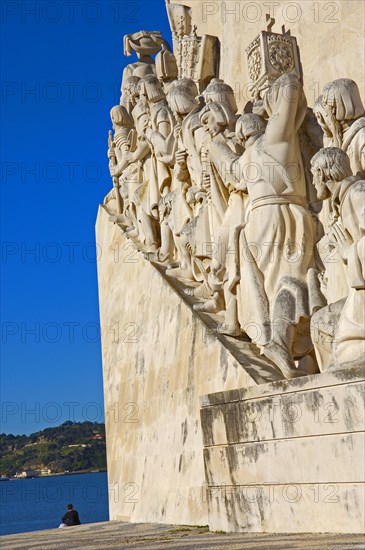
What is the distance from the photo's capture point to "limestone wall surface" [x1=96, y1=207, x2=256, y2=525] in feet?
22.5

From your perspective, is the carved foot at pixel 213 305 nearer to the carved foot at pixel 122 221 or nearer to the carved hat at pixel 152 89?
the carved hat at pixel 152 89

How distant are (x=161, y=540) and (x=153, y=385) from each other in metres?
2.58

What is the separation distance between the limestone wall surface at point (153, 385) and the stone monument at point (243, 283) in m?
0.03

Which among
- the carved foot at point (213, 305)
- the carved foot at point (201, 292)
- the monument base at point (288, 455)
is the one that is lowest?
the monument base at point (288, 455)

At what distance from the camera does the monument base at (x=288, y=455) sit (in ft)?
15.2

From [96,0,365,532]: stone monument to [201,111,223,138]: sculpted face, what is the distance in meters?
0.02

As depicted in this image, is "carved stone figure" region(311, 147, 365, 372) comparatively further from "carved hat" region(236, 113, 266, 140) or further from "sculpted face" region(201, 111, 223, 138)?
"sculpted face" region(201, 111, 223, 138)

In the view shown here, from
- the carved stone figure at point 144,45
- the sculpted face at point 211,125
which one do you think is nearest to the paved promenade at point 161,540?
the sculpted face at point 211,125

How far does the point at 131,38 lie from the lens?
38.1ft

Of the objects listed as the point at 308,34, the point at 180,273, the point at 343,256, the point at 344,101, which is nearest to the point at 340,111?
the point at 344,101

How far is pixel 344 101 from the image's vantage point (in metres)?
5.95

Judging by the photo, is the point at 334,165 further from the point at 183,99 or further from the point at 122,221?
the point at 122,221

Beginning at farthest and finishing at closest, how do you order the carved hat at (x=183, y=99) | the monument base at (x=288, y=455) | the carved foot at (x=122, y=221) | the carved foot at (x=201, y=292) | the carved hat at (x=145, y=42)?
1. the carved hat at (x=145, y=42)
2. the carved foot at (x=122, y=221)
3. the carved hat at (x=183, y=99)
4. the carved foot at (x=201, y=292)
5. the monument base at (x=288, y=455)

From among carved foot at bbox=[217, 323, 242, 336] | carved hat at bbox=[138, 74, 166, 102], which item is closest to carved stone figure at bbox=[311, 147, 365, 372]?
carved foot at bbox=[217, 323, 242, 336]
